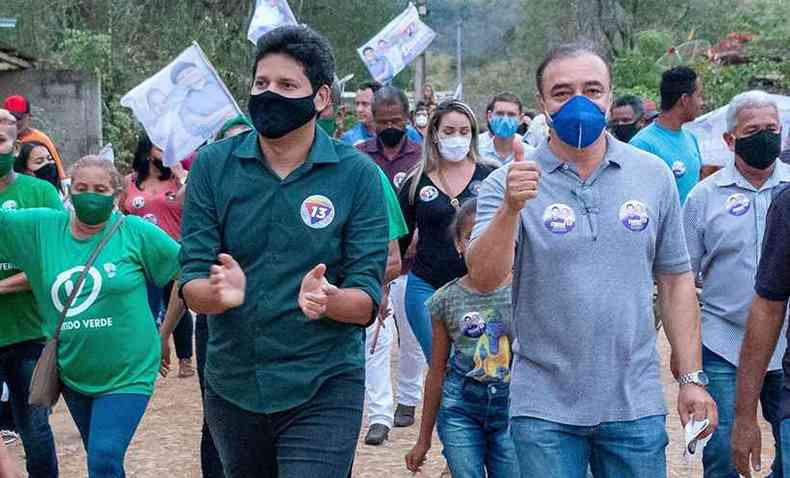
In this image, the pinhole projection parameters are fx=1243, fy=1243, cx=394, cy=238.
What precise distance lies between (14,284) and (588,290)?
3.39 m

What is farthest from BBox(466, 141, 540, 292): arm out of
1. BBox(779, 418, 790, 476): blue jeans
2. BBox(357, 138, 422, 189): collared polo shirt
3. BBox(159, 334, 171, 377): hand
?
BBox(357, 138, 422, 189): collared polo shirt

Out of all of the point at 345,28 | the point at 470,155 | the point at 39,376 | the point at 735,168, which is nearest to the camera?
the point at 39,376

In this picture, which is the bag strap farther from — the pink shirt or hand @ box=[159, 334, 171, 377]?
the pink shirt

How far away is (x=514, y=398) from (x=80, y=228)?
7.84ft

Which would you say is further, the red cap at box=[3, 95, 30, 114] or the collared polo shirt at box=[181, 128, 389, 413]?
the red cap at box=[3, 95, 30, 114]

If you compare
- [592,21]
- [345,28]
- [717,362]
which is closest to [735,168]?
[717,362]

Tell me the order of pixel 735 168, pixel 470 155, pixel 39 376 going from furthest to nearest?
pixel 470 155 → pixel 735 168 → pixel 39 376

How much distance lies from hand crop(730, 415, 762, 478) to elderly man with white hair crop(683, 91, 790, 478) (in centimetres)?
124

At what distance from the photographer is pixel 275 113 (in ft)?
13.0

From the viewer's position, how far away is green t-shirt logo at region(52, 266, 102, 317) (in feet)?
17.6

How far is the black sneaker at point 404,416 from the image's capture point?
850 centimetres

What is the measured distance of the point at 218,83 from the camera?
7.51 m

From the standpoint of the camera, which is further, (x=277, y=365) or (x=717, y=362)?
(x=717, y=362)

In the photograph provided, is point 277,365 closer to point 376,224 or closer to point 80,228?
point 376,224
